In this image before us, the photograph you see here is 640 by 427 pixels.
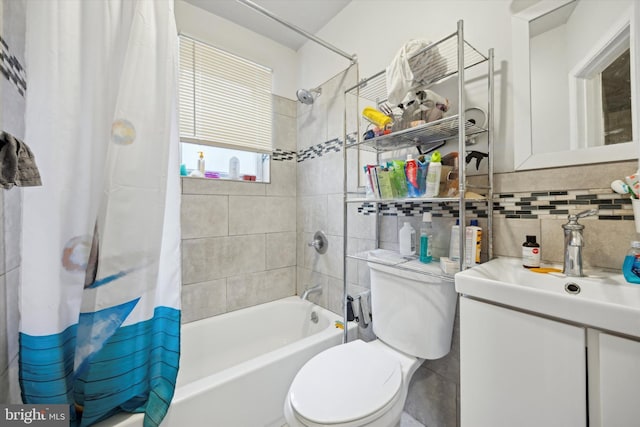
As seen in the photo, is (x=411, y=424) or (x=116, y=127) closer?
(x=116, y=127)

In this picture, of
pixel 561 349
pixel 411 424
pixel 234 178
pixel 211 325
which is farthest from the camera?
pixel 234 178

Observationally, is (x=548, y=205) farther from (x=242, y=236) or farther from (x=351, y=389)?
(x=242, y=236)

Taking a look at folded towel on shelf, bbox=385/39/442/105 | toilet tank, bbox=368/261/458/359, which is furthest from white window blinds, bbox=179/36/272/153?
toilet tank, bbox=368/261/458/359

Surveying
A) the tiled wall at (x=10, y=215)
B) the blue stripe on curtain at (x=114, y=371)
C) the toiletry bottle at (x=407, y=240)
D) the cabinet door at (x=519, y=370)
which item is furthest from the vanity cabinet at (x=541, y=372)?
the tiled wall at (x=10, y=215)

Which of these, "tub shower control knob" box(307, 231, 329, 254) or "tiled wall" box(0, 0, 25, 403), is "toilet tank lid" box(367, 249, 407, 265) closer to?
"tub shower control knob" box(307, 231, 329, 254)

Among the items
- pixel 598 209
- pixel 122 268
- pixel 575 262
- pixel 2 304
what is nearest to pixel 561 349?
pixel 575 262

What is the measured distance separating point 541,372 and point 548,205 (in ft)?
2.02

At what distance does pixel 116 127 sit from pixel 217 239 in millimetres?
1108

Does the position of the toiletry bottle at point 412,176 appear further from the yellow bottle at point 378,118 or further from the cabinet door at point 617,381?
the cabinet door at point 617,381

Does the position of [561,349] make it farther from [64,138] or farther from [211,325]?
[211,325]

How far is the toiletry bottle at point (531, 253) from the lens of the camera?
899 millimetres

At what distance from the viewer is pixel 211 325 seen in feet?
5.87

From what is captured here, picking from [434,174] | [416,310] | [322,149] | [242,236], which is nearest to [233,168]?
[242,236]

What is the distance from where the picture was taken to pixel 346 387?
94 cm
